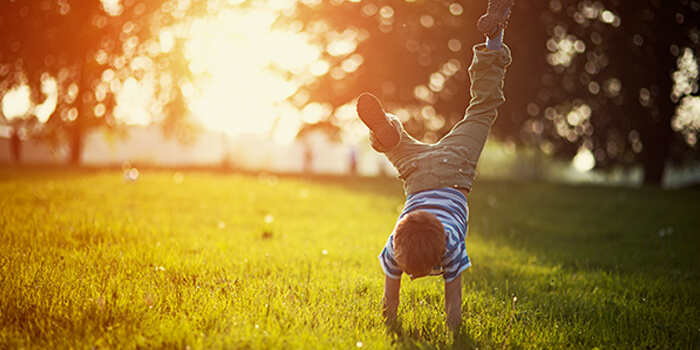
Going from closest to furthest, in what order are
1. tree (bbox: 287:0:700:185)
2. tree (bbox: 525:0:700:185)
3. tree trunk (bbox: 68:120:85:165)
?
1. tree (bbox: 287:0:700:185)
2. tree (bbox: 525:0:700:185)
3. tree trunk (bbox: 68:120:85:165)

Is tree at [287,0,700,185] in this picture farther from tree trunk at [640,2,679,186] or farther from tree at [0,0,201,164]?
tree at [0,0,201,164]

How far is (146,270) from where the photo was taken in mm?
3971

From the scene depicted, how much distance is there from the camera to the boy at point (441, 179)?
2646mm

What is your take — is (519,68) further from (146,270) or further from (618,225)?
(146,270)

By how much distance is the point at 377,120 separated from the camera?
124 inches

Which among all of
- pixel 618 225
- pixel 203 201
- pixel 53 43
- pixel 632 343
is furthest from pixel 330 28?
pixel 632 343

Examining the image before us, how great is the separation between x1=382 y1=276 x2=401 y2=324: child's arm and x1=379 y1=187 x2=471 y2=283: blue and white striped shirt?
0.39 feet

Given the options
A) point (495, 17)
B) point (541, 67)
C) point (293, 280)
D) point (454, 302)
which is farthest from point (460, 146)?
point (541, 67)

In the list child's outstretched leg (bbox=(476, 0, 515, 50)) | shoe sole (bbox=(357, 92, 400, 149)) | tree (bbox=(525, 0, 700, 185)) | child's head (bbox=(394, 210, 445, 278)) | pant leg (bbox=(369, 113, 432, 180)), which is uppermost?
tree (bbox=(525, 0, 700, 185))

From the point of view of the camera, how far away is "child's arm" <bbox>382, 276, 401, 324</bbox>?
3.08 meters

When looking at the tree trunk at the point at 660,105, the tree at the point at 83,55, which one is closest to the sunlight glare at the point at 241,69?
the tree at the point at 83,55

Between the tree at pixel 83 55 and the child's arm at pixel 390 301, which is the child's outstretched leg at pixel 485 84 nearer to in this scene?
the child's arm at pixel 390 301

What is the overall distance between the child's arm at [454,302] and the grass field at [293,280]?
9 cm

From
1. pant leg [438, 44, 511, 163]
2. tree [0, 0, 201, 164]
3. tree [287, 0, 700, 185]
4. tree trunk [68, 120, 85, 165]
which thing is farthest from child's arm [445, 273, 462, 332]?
tree trunk [68, 120, 85, 165]
